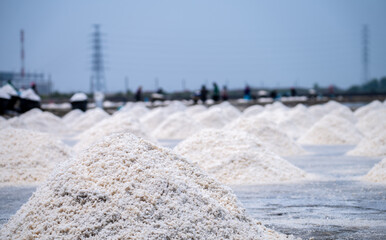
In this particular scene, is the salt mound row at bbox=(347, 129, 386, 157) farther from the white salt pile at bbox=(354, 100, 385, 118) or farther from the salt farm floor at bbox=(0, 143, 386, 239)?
the white salt pile at bbox=(354, 100, 385, 118)

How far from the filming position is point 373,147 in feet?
32.5

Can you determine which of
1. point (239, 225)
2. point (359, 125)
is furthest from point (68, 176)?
point (359, 125)

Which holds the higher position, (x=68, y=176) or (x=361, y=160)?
(x=68, y=176)

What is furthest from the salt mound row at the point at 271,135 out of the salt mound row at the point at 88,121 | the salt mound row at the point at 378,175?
the salt mound row at the point at 88,121

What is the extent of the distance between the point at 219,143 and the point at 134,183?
13.3 ft

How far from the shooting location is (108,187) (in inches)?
135

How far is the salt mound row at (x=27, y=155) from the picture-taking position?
6832mm

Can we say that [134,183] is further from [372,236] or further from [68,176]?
[372,236]

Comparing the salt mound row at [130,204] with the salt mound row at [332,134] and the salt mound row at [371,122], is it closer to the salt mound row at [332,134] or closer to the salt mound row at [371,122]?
the salt mound row at [332,134]

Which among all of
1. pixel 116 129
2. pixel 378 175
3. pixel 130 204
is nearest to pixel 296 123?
pixel 116 129

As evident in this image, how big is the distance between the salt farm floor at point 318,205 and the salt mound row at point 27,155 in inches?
20.0

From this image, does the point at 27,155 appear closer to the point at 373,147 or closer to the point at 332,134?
the point at 373,147

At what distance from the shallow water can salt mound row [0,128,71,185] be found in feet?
8.65

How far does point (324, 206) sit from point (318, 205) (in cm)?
7
